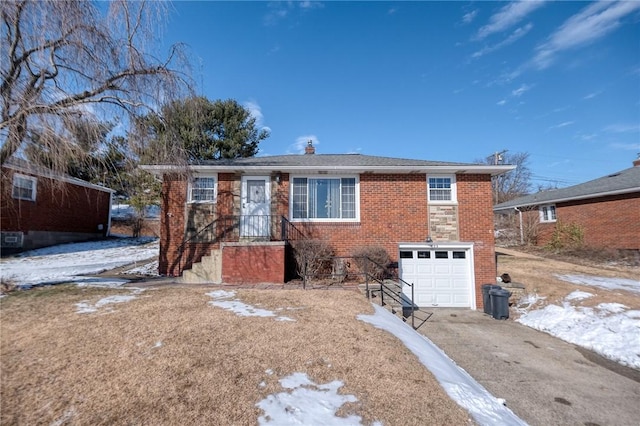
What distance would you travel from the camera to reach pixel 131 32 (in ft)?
20.4

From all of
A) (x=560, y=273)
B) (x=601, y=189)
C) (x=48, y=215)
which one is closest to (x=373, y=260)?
(x=560, y=273)

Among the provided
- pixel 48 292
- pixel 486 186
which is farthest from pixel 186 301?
pixel 486 186

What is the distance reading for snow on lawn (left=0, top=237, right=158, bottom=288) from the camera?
8.37 metres

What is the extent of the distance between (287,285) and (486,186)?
7.66 meters

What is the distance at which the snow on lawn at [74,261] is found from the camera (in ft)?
27.5

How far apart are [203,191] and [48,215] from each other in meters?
11.8

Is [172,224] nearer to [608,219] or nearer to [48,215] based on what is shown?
[48,215]

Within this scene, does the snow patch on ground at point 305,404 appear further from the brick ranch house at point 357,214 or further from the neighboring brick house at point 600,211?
the neighboring brick house at point 600,211

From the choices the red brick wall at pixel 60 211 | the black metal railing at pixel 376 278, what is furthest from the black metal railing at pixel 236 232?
the red brick wall at pixel 60 211

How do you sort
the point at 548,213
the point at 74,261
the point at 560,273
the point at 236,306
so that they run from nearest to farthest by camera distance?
1. the point at 236,306
2. the point at 74,261
3. the point at 560,273
4. the point at 548,213

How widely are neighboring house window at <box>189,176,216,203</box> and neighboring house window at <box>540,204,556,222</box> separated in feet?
67.1

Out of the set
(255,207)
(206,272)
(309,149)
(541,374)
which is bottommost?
(541,374)

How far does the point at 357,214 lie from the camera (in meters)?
10.6

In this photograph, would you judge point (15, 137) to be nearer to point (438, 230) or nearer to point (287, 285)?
point (287, 285)
